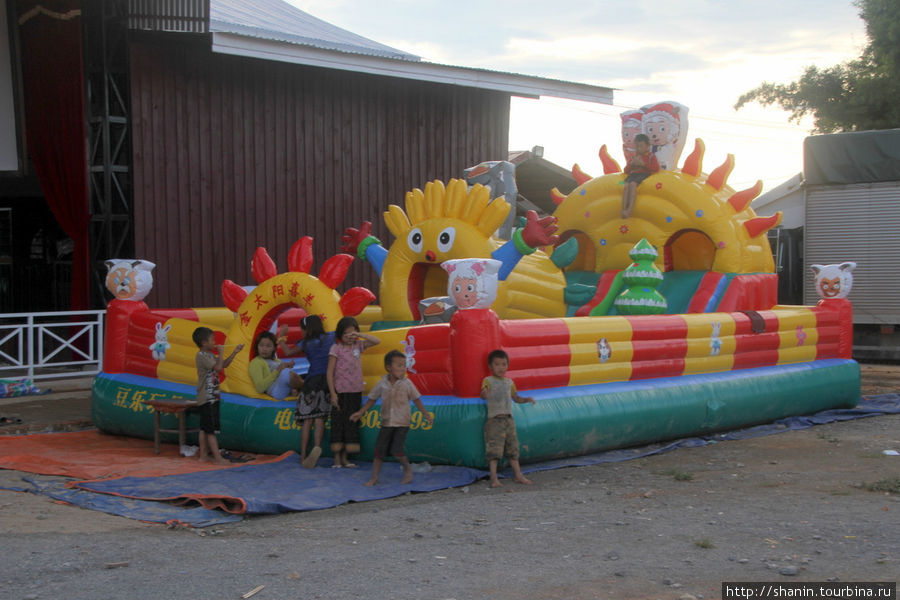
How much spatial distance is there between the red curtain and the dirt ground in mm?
7284

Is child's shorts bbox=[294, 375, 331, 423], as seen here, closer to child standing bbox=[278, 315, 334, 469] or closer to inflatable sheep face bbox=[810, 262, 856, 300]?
child standing bbox=[278, 315, 334, 469]

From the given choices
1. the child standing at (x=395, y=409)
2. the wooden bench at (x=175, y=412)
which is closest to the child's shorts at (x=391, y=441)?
the child standing at (x=395, y=409)

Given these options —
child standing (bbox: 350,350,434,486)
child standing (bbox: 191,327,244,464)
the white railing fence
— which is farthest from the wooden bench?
the white railing fence

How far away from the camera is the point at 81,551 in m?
4.91

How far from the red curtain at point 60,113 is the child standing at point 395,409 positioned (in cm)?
796

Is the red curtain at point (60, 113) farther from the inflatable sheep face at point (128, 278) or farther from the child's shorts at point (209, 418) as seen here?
the child's shorts at point (209, 418)

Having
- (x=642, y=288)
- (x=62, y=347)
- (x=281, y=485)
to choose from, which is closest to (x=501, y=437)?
(x=281, y=485)

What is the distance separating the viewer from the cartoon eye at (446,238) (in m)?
9.50

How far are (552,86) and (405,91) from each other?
2.48 meters

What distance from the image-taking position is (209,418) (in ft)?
25.6

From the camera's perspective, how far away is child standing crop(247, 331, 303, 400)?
317 inches

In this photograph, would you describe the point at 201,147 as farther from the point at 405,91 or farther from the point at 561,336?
the point at 561,336

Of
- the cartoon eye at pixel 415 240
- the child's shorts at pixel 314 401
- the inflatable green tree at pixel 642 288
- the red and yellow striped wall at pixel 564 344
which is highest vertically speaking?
the cartoon eye at pixel 415 240

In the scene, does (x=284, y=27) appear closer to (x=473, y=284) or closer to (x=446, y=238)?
(x=446, y=238)
